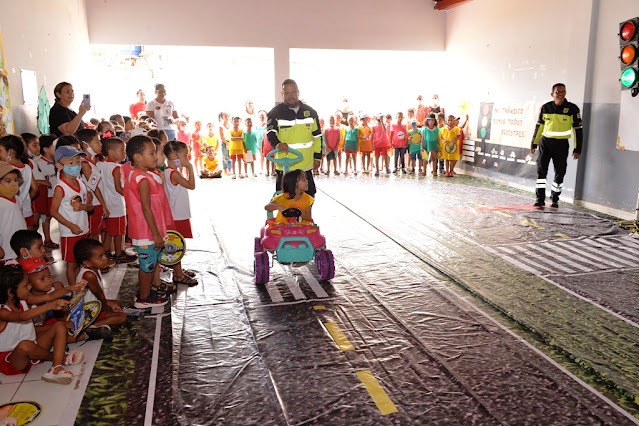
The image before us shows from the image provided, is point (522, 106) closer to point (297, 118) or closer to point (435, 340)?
point (297, 118)

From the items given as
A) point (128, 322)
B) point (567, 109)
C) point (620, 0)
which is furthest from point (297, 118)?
point (620, 0)

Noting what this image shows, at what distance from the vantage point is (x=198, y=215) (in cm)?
895

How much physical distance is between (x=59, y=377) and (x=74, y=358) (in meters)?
0.28

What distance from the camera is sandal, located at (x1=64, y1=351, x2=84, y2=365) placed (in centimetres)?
381

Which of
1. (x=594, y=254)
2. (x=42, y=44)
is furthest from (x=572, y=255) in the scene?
(x=42, y=44)

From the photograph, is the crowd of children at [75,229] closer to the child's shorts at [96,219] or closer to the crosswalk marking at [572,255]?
the child's shorts at [96,219]

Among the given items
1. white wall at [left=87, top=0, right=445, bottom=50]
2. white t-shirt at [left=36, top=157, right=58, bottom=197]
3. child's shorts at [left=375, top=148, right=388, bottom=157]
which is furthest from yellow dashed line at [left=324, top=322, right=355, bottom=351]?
white wall at [left=87, top=0, right=445, bottom=50]

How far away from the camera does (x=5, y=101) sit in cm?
696

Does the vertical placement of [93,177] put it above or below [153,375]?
above

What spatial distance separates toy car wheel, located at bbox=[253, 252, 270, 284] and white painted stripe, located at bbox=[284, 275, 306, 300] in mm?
254

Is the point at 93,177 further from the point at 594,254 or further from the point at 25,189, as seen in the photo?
the point at 594,254

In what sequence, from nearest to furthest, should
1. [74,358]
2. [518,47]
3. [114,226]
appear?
1. [74,358]
2. [114,226]
3. [518,47]

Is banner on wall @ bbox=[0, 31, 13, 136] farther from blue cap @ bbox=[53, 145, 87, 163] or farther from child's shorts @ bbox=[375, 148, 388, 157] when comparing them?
child's shorts @ bbox=[375, 148, 388, 157]

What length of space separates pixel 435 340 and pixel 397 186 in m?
7.93
